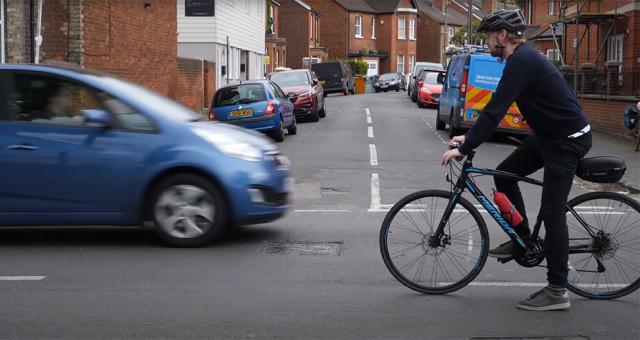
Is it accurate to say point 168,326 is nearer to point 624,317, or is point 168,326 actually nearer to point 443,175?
point 624,317

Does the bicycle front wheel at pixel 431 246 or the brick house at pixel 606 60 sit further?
the brick house at pixel 606 60

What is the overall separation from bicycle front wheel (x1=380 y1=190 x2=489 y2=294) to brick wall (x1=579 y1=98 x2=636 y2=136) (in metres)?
15.7

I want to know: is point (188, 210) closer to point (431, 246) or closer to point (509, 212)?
point (431, 246)

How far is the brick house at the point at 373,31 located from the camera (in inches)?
3137

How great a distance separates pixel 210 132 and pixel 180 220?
0.85 metres

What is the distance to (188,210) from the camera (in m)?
7.75

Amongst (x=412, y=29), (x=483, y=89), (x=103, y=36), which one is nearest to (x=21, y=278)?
(x=483, y=89)

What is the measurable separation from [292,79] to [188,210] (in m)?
21.2

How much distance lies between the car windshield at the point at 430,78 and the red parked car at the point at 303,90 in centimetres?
1068

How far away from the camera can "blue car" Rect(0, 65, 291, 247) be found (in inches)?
300

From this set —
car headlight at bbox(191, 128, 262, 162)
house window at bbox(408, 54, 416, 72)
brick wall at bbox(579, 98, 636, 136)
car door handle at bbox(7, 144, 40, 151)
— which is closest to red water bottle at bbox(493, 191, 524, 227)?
car headlight at bbox(191, 128, 262, 162)

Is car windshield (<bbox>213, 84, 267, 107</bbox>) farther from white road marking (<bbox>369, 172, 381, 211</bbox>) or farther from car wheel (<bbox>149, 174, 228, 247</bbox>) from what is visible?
car wheel (<bbox>149, 174, 228, 247</bbox>)

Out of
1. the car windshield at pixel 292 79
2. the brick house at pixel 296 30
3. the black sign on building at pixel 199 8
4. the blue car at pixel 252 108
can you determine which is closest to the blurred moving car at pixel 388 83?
the brick house at pixel 296 30

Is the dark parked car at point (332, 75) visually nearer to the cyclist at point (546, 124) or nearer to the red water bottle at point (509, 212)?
the red water bottle at point (509, 212)
